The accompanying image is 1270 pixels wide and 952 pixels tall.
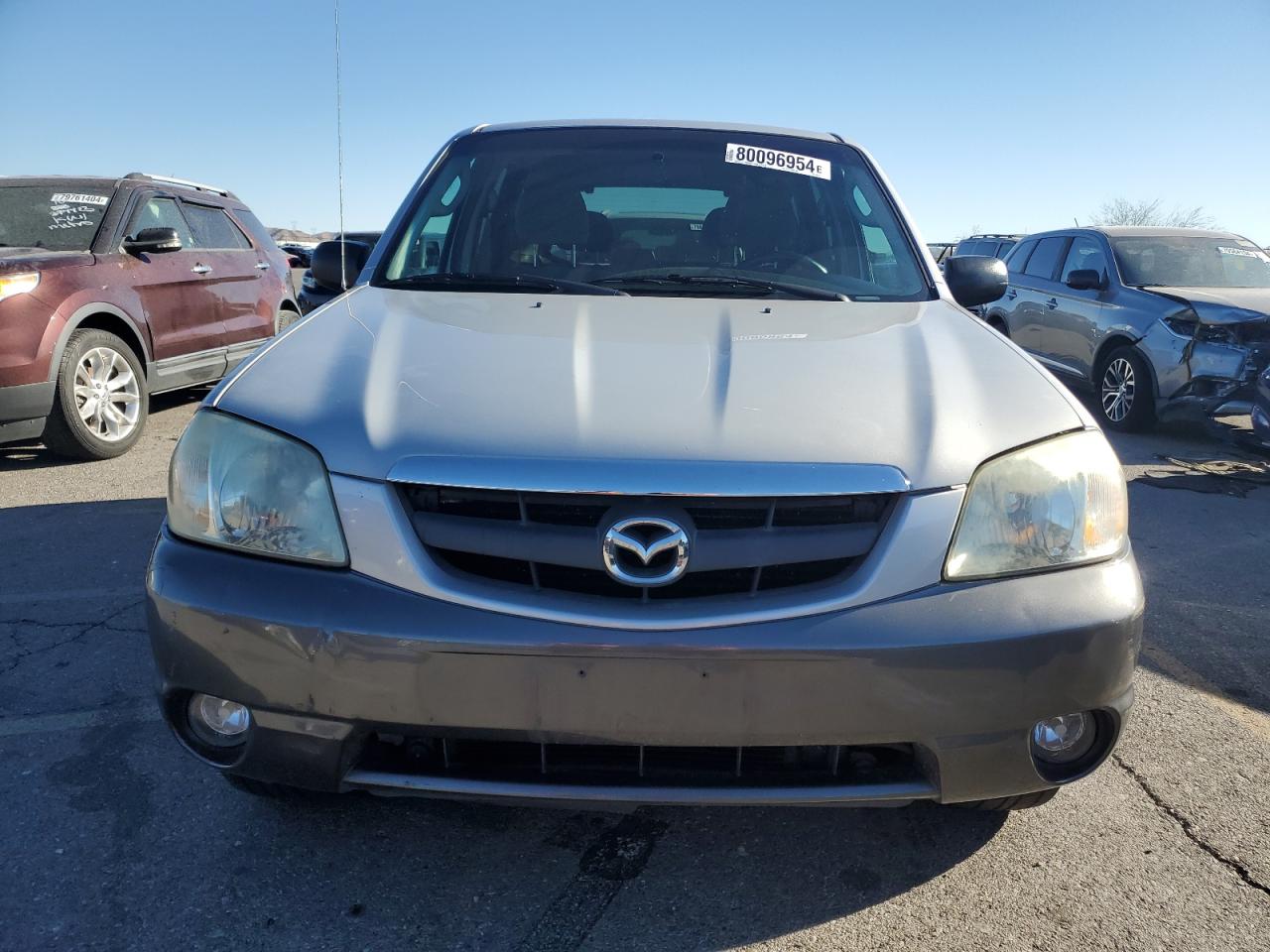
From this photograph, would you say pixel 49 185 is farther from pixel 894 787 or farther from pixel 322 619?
pixel 894 787

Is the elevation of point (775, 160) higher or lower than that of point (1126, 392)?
higher

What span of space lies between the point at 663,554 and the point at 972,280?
194 cm

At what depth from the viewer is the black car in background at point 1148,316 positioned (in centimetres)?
691

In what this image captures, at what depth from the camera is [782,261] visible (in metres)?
2.95

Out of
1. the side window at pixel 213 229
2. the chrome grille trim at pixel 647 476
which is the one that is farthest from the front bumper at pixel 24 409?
the chrome grille trim at pixel 647 476

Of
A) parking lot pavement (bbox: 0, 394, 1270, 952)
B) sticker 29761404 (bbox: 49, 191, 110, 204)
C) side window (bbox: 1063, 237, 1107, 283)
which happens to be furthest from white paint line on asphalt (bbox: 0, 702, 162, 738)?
side window (bbox: 1063, 237, 1107, 283)

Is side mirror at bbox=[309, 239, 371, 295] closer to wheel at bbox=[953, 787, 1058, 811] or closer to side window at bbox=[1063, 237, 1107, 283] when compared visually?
wheel at bbox=[953, 787, 1058, 811]

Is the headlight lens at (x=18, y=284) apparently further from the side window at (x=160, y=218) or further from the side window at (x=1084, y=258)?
the side window at (x=1084, y=258)

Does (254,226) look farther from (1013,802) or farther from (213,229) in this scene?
(1013,802)

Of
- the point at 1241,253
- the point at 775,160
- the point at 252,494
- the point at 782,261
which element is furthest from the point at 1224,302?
the point at 252,494

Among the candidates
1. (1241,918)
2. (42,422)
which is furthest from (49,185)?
(1241,918)

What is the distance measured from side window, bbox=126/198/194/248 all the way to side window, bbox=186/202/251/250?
12 cm

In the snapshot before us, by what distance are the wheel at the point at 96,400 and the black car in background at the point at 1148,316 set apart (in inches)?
286

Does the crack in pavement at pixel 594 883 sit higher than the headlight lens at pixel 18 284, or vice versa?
the headlight lens at pixel 18 284
